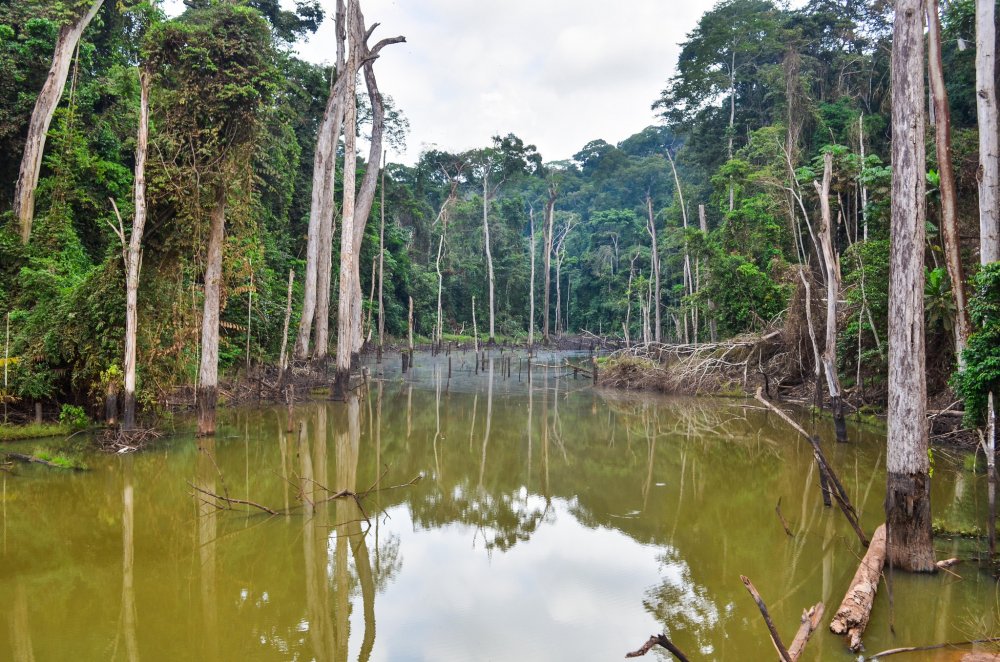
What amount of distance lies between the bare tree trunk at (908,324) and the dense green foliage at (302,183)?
172 cm

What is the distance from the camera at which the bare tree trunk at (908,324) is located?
5.26 meters

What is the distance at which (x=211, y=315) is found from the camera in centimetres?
1066

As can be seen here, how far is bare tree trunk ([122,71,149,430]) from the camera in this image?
31.9ft

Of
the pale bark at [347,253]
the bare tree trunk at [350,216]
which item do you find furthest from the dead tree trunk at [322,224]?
the pale bark at [347,253]

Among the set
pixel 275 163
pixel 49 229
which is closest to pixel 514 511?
pixel 49 229

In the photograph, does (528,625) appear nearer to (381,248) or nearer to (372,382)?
(372,382)

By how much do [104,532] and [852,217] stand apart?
21438 millimetres

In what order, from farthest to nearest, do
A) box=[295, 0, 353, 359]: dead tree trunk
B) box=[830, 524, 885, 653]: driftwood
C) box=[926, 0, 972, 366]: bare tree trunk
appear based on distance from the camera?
box=[295, 0, 353, 359]: dead tree trunk < box=[926, 0, 972, 366]: bare tree trunk < box=[830, 524, 885, 653]: driftwood

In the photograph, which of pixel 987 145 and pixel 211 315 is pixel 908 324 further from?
pixel 211 315

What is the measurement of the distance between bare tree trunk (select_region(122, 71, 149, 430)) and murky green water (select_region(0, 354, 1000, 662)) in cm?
93

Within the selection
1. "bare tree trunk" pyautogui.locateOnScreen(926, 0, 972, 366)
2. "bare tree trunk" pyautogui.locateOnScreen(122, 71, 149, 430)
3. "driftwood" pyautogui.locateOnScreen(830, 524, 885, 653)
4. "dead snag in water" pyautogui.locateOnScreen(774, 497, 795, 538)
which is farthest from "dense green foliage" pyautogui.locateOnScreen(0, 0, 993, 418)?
"driftwood" pyautogui.locateOnScreen(830, 524, 885, 653)

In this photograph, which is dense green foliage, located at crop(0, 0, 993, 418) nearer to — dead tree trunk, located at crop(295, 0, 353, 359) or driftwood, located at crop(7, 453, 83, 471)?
dead tree trunk, located at crop(295, 0, 353, 359)

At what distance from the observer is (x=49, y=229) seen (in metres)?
13.9

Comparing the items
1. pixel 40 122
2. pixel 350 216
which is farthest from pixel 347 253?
pixel 40 122
